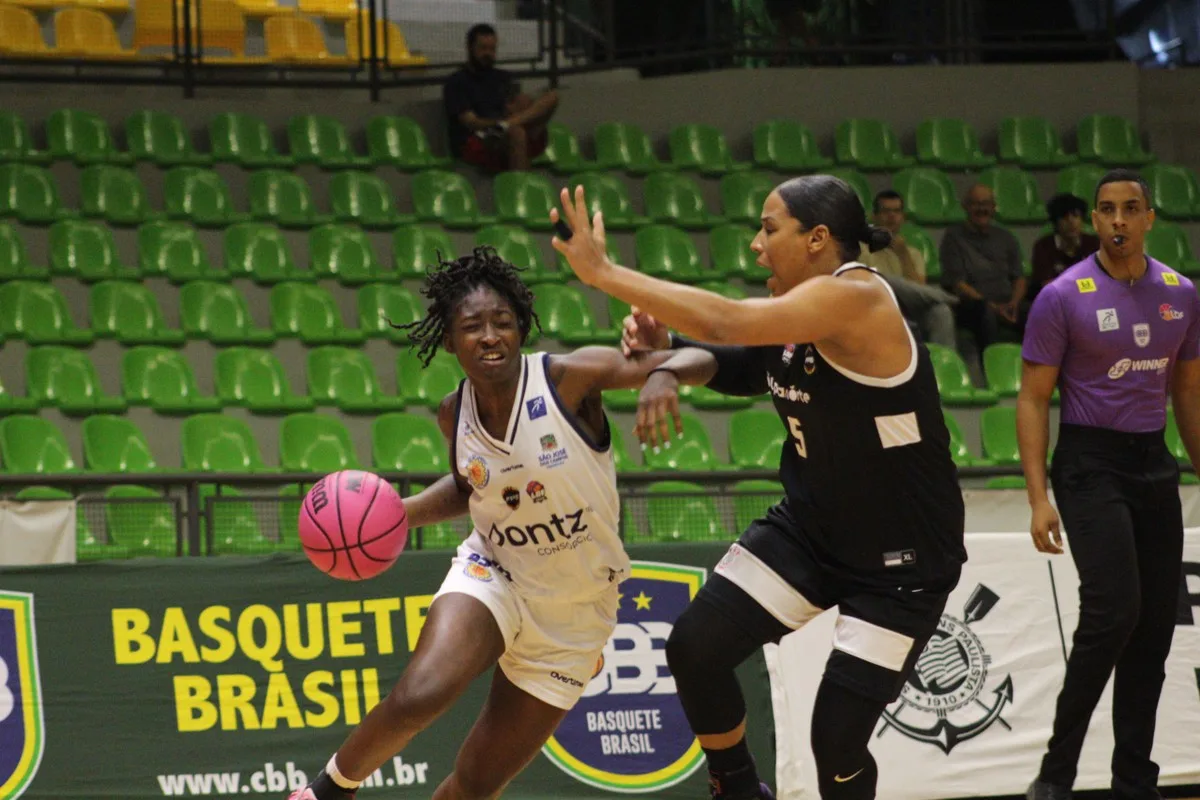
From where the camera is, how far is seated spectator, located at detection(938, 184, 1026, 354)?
11.1 m

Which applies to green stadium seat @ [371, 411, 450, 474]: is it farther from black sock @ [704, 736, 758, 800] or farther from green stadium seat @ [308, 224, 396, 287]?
black sock @ [704, 736, 758, 800]

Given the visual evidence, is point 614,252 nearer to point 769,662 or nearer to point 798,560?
point 769,662

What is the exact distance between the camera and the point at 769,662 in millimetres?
6762

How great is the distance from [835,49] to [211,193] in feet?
19.3

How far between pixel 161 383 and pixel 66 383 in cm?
59

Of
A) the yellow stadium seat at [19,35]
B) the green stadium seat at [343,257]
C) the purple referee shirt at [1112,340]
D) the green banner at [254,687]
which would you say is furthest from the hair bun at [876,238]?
the yellow stadium seat at [19,35]

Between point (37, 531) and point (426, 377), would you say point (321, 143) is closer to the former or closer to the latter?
point (426, 377)

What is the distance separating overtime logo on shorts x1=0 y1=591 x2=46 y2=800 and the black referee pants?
410 centimetres

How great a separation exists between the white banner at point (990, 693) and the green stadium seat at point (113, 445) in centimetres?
428

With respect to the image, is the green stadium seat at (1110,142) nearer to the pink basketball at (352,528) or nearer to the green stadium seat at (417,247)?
the green stadium seat at (417,247)

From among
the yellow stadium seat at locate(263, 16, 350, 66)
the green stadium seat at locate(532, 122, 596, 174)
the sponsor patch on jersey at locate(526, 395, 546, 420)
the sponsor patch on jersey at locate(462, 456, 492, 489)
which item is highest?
the yellow stadium seat at locate(263, 16, 350, 66)

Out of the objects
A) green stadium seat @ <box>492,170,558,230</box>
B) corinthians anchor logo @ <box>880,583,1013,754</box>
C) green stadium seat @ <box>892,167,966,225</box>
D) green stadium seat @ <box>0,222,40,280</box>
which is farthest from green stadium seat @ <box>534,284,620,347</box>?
corinthians anchor logo @ <box>880,583,1013,754</box>

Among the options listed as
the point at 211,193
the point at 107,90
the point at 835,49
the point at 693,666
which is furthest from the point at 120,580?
the point at 835,49

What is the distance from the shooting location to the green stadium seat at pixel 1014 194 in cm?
1266
